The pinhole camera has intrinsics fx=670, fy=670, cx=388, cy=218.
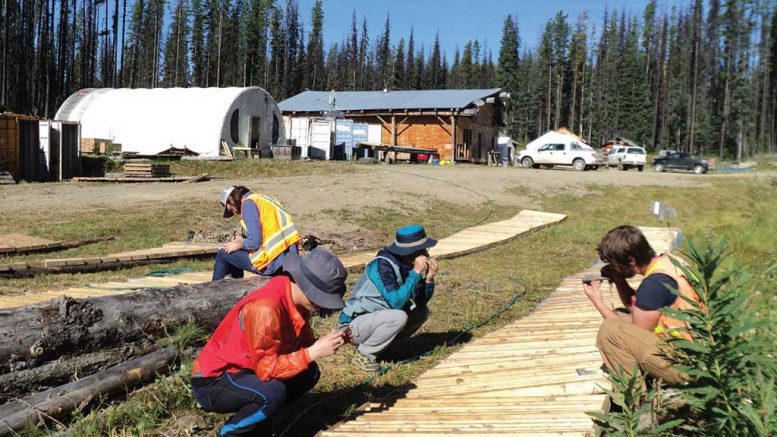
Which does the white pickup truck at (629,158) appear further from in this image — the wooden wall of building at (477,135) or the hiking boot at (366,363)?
the hiking boot at (366,363)

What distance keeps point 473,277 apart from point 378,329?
449 centimetres

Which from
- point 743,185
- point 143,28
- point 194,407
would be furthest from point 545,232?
point 143,28

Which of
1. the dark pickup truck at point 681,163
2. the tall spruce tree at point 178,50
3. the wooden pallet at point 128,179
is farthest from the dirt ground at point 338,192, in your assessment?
the tall spruce tree at point 178,50

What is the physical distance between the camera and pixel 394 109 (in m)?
43.5

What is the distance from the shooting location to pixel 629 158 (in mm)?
44875

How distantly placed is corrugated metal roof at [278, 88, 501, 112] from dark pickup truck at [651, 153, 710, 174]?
1221cm

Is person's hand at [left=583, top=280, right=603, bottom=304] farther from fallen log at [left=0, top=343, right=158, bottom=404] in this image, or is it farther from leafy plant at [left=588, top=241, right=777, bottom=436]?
fallen log at [left=0, top=343, right=158, bottom=404]

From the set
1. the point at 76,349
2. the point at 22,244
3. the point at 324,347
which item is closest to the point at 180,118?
the point at 22,244

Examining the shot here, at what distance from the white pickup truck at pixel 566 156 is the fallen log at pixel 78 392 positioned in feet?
125

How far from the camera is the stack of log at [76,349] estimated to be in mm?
3900

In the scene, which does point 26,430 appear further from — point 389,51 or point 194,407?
point 389,51

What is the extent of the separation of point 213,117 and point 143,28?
217 ft

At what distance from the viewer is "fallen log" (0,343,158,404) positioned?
3928mm

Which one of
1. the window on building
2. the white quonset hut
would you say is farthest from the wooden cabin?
the white quonset hut
